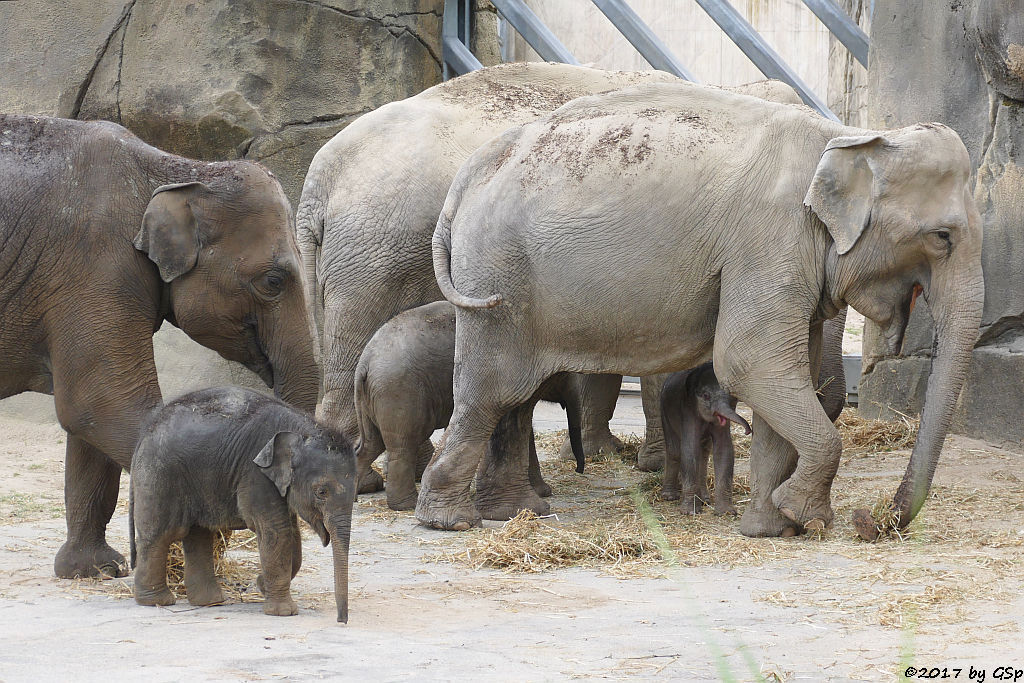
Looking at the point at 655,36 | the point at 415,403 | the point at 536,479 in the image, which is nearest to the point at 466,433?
the point at 415,403

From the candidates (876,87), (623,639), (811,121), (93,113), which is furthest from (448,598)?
(93,113)

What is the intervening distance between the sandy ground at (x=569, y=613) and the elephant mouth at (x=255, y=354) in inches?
25.4

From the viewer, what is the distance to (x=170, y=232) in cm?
434

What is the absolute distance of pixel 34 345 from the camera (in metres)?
4.40

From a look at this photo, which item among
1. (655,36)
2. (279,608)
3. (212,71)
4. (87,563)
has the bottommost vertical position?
(87,563)

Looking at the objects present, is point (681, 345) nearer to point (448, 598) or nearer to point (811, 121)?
point (811, 121)

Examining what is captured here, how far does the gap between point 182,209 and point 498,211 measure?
1.39m

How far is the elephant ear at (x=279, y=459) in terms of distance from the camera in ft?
12.5

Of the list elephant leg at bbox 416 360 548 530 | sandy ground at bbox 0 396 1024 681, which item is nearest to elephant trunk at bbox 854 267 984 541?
sandy ground at bbox 0 396 1024 681

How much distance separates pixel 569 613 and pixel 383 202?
2.88 m

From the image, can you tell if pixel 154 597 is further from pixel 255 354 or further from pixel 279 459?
pixel 255 354

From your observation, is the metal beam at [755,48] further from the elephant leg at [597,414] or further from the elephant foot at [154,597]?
the elephant foot at [154,597]

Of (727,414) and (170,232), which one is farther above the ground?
(170,232)

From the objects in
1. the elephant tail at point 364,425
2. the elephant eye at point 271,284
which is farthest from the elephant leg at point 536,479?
the elephant eye at point 271,284
